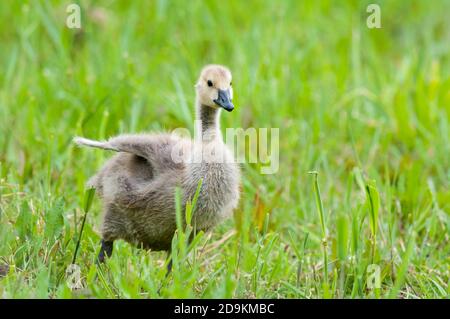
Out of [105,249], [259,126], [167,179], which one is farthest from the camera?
[259,126]

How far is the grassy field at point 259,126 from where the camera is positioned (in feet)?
13.6

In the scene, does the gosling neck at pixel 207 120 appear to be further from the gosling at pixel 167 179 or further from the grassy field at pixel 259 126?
the grassy field at pixel 259 126

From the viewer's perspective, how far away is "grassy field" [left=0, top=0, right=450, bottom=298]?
4156 millimetres

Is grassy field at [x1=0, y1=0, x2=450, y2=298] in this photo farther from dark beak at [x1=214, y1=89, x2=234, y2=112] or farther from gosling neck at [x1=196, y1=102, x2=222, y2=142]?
dark beak at [x1=214, y1=89, x2=234, y2=112]

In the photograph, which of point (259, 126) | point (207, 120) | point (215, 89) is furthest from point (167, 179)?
point (259, 126)

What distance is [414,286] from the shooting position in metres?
4.42

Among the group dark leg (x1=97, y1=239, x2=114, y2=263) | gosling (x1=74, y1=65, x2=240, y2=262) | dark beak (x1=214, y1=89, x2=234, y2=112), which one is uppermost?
dark beak (x1=214, y1=89, x2=234, y2=112)

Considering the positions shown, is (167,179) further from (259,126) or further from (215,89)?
(259,126)

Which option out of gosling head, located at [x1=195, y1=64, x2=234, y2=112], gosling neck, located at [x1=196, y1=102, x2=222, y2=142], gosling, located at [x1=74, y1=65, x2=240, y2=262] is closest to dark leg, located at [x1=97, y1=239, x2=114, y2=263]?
gosling, located at [x1=74, y1=65, x2=240, y2=262]

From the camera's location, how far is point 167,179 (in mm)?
4379

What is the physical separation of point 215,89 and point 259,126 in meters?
1.82

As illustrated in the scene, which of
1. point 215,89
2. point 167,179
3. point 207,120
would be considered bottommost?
point 167,179
